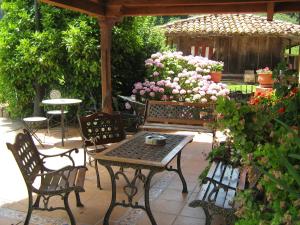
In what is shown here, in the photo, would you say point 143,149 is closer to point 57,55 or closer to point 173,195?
point 173,195

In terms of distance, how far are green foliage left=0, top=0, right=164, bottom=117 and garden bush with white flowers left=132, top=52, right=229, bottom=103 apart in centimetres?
50

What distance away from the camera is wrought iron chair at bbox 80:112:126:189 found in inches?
164

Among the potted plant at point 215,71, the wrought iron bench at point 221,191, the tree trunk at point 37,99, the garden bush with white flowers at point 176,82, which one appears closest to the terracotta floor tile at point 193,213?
the wrought iron bench at point 221,191

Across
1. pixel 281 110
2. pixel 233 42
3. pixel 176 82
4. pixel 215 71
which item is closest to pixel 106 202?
pixel 281 110

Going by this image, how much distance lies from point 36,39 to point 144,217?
17.8 feet

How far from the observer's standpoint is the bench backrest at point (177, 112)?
5629 millimetres

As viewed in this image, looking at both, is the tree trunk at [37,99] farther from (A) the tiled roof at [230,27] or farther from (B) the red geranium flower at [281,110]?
(A) the tiled roof at [230,27]

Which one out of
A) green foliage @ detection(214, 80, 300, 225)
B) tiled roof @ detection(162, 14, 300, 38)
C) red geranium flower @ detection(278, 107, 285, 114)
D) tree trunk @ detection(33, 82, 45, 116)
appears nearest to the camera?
green foliage @ detection(214, 80, 300, 225)

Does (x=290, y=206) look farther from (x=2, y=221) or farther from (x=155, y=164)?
(x=2, y=221)

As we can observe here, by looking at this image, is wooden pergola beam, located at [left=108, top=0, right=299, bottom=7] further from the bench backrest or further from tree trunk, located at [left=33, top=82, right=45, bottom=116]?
tree trunk, located at [left=33, top=82, right=45, bottom=116]

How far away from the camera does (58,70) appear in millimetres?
7594

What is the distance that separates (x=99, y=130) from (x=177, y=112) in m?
1.86

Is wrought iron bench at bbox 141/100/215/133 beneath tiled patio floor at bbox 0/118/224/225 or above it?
above

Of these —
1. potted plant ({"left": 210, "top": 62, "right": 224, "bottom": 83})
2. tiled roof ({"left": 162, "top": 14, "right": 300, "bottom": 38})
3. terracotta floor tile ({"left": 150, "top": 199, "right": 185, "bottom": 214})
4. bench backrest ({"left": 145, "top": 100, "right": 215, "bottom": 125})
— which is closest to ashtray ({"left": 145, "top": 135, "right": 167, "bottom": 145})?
terracotta floor tile ({"left": 150, "top": 199, "right": 185, "bottom": 214})
